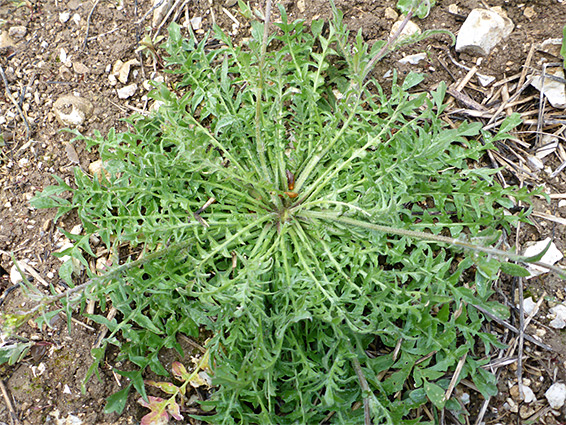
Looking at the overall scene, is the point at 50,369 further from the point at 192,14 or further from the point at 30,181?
the point at 192,14

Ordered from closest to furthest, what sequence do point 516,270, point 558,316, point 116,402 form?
point 516,270 < point 116,402 < point 558,316

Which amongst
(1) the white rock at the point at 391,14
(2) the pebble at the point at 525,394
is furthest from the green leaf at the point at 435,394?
(1) the white rock at the point at 391,14

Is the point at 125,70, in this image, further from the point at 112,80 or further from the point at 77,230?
the point at 77,230

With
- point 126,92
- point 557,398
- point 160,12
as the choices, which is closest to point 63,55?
point 126,92

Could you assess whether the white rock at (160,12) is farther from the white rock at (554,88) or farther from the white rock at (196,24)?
the white rock at (554,88)

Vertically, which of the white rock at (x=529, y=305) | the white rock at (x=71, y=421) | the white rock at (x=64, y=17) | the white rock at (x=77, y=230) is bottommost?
the white rock at (x=71, y=421)

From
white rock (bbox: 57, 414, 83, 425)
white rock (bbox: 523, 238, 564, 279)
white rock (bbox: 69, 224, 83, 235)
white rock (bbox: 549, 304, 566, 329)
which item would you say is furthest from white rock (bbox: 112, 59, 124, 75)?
white rock (bbox: 549, 304, 566, 329)
